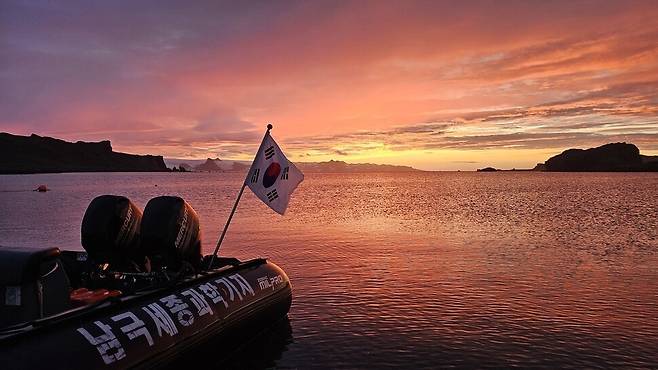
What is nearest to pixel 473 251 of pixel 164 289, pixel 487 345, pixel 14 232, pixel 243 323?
pixel 487 345

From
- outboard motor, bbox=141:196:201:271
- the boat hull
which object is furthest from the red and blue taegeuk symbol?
outboard motor, bbox=141:196:201:271

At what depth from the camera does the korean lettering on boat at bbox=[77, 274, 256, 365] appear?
5812 mm

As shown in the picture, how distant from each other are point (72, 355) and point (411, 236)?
19187 mm

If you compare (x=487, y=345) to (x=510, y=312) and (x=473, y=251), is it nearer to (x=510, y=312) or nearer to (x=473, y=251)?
(x=510, y=312)

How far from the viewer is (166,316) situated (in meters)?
6.88

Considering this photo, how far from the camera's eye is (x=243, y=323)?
342 inches

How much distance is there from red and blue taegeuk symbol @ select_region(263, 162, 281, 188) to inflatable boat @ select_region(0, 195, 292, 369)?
1.55 metres

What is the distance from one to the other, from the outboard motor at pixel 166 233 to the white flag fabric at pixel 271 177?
72.7 inches

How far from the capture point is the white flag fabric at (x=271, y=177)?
10281 millimetres

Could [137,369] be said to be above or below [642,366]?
above

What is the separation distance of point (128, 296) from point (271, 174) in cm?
420

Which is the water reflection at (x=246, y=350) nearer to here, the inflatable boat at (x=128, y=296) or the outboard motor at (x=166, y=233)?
the inflatable boat at (x=128, y=296)

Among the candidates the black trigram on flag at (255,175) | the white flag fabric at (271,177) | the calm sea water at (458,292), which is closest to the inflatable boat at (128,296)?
the calm sea water at (458,292)

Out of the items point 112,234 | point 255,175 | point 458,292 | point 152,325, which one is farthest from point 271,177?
point 458,292
